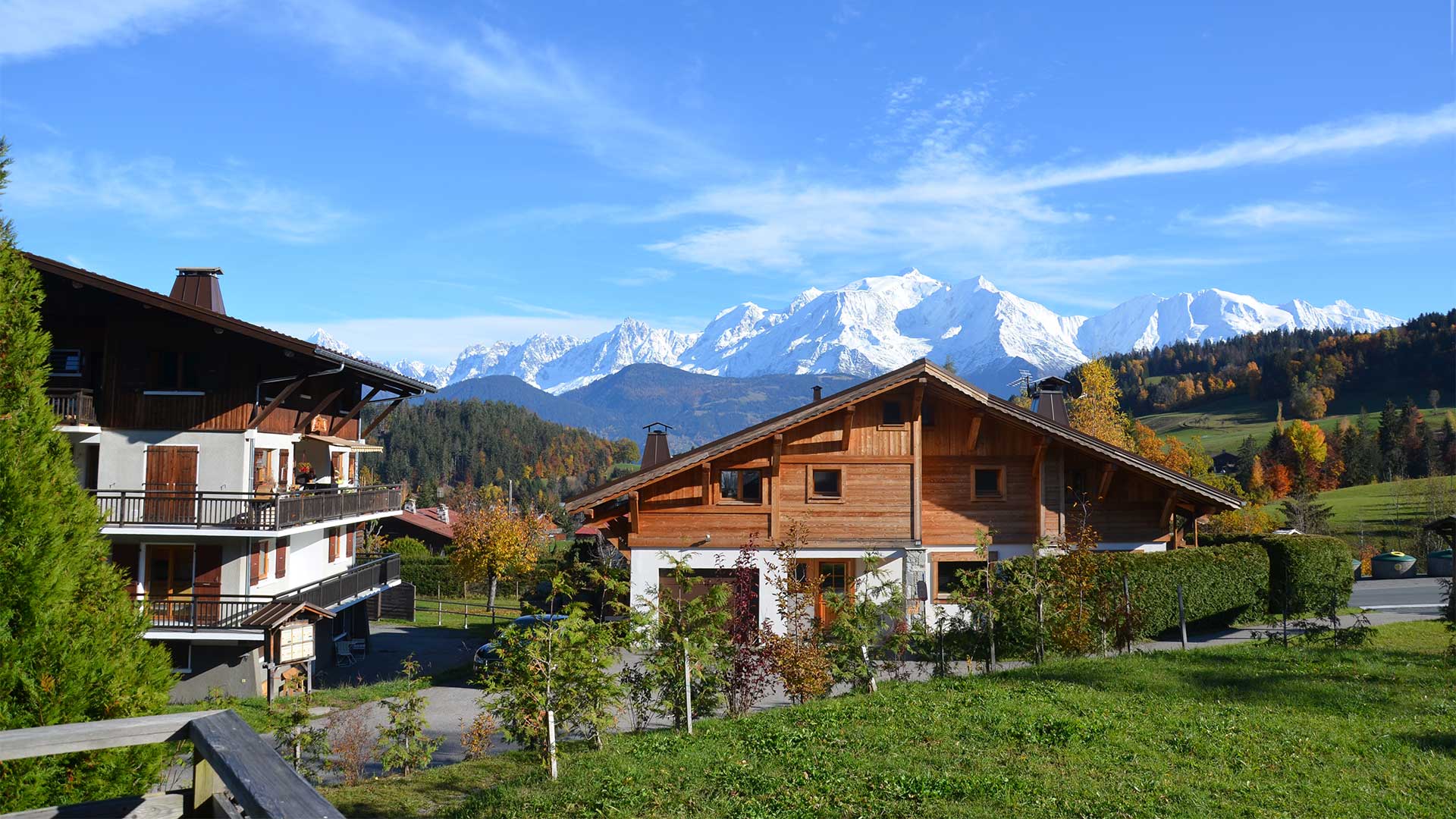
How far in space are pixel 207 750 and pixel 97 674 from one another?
353 cm

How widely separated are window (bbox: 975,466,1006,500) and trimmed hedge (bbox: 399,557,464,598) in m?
38.6

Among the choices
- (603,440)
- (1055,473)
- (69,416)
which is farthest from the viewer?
(603,440)

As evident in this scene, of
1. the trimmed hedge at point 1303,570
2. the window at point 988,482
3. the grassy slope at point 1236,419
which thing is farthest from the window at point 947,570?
the grassy slope at point 1236,419

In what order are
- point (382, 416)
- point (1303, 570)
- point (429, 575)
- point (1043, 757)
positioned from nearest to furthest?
point (1043, 757) < point (1303, 570) < point (382, 416) < point (429, 575)

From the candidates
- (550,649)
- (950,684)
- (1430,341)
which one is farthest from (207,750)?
(1430,341)

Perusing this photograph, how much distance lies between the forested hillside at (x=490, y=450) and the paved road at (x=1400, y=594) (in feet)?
375

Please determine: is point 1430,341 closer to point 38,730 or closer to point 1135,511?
point 1135,511

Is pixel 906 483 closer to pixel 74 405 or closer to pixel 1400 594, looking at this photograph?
pixel 74 405

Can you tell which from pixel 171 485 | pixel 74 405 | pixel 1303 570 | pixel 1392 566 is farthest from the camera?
pixel 1392 566

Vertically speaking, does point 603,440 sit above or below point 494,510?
above

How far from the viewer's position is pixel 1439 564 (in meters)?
45.7

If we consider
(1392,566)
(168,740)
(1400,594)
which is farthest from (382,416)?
(1392,566)

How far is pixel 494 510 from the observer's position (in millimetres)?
47969

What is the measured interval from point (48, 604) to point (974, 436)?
24.2 meters
